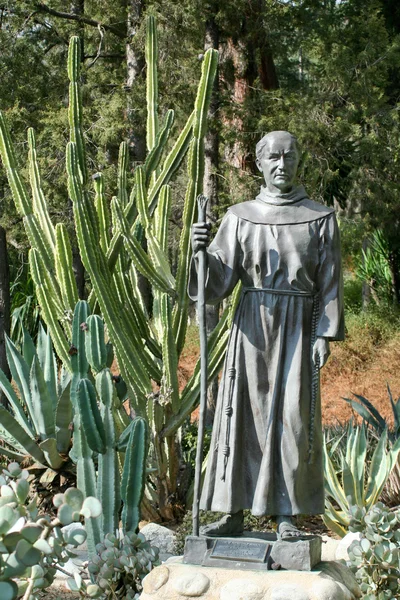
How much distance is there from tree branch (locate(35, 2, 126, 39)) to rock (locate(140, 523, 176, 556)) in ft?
32.7

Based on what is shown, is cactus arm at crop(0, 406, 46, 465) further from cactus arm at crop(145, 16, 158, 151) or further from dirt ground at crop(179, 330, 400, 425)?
dirt ground at crop(179, 330, 400, 425)

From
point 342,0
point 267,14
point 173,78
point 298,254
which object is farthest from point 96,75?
point 298,254

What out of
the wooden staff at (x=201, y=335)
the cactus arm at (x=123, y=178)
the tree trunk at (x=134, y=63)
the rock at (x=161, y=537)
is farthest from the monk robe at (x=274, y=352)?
the tree trunk at (x=134, y=63)

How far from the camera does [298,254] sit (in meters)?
4.73

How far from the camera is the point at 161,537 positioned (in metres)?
6.89

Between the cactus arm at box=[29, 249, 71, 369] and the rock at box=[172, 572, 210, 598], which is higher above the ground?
the cactus arm at box=[29, 249, 71, 369]

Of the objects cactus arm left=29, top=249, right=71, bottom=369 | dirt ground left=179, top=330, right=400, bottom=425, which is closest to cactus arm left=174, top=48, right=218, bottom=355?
cactus arm left=29, top=249, right=71, bottom=369

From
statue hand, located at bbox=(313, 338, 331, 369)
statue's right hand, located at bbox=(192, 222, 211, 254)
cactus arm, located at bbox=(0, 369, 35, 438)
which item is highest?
statue's right hand, located at bbox=(192, 222, 211, 254)

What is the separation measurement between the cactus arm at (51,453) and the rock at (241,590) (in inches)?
135

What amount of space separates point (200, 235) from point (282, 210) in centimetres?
58

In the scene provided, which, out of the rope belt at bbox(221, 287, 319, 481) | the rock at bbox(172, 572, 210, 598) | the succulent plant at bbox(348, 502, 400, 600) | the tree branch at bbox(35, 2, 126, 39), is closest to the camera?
the rock at bbox(172, 572, 210, 598)

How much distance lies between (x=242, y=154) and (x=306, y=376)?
337 inches

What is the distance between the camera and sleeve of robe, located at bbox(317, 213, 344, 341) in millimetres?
4730

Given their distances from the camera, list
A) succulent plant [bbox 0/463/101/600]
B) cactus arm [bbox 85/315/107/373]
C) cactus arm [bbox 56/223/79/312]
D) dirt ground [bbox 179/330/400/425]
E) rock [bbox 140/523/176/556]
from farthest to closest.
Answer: dirt ground [bbox 179/330/400/425] → cactus arm [bbox 56/223/79/312] → rock [bbox 140/523/176/556] → cactus arm [bbox 85/315/107/373] → succulent plant [bbox 0/463/101/600]
